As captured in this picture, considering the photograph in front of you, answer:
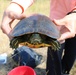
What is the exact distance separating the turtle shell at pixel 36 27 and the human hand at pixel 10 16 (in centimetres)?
6

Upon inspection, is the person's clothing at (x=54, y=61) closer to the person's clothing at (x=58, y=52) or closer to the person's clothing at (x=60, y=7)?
the person's clothing at (x=58, y=52)

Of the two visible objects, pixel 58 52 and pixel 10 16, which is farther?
pixel 58 52

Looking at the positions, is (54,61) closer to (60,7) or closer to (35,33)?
(60,7)

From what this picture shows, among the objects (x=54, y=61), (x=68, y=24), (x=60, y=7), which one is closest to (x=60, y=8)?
(x=60, y=7)

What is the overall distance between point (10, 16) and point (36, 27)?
0.85ft

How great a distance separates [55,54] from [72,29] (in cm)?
68

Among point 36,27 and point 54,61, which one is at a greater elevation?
point 36,27

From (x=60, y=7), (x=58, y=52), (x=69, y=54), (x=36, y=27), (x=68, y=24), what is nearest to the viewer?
(x=36, y=27)

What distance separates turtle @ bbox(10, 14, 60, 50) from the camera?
142cm

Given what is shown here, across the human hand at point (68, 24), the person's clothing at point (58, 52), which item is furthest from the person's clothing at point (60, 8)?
the human hand at point (68, 24)

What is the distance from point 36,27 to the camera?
4.67 feet

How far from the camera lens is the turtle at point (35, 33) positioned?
1420 millimetres

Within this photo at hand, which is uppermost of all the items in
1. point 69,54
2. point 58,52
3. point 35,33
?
point 35,33

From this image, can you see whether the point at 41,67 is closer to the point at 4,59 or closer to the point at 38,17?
the point at 4,59
